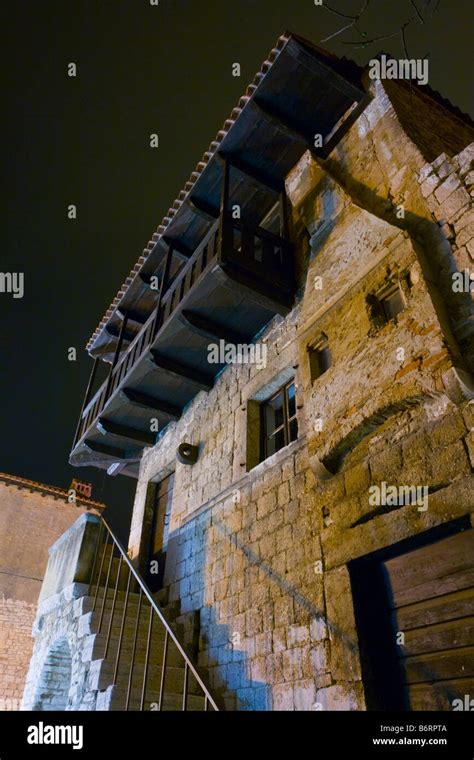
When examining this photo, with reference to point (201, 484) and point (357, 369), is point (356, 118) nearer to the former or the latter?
point (357, 369)

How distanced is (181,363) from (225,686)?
167 inches

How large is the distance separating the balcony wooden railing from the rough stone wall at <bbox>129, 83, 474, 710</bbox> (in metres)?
0.43

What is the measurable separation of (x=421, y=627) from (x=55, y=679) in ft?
16.8

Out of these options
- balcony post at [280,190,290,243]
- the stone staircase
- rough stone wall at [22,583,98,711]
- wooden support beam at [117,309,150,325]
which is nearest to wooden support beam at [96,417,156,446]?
wooden support beam at [117,309,150,325]

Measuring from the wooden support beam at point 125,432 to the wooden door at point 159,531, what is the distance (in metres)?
0.85

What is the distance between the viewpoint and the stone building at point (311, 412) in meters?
3.26

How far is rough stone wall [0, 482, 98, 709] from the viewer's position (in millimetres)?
15352

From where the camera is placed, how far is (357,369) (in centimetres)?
405

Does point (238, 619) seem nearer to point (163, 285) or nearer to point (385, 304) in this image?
point (385, 304)

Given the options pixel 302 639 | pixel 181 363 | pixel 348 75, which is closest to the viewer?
pixel 302 639

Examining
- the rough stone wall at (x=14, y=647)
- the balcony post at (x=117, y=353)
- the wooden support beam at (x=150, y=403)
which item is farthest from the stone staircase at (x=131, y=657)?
the rough stone wall at (x=14, y=647)

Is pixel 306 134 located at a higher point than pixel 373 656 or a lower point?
higher

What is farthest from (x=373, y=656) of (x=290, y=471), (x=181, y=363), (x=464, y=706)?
(x=181, y=363)

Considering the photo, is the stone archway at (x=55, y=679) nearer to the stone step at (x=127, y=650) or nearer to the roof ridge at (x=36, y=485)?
the stone step at (x=127, y=650)
